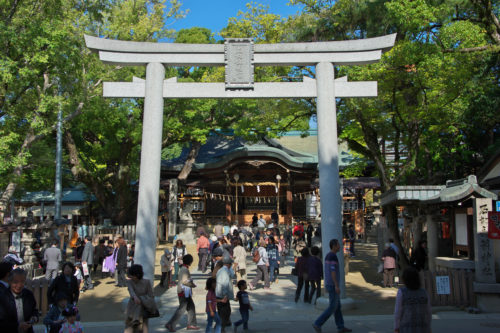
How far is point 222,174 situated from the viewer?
30609 millimetres

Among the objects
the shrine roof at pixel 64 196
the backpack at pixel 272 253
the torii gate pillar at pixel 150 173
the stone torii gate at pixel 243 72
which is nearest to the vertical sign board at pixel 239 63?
the stone torii gate at pixel 243 72

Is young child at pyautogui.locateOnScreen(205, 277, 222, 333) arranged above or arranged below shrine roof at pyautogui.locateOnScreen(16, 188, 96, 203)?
below

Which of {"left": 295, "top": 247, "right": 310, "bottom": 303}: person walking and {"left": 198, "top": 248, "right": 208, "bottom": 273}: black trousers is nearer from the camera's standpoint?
{"left": 295, "top": 247, "right": 310, "bottom": 303}: person walking

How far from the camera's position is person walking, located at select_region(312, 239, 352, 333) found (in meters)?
7.48

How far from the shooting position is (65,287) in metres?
6.54

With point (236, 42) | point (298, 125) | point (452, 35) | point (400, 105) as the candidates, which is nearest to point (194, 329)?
point (236, 42)

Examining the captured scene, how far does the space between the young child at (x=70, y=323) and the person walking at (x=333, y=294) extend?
3.78 metres

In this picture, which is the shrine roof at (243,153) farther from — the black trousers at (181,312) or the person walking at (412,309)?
the person walking at (412,309)

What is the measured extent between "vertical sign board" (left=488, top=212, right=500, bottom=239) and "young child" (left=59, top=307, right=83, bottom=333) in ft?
26.2

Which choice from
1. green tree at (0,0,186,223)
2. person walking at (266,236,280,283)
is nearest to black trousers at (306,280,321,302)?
person walking at (266,236,280,283)

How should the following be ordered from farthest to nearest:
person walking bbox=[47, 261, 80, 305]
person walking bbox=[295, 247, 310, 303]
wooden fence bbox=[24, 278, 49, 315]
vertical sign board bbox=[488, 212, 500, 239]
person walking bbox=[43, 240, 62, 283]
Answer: person walking bbox=[43, 240, 62, 283]
person walking bbox=[295, 247, 310, 303]
wooden fence bbox=[24, 278, 49, 315]
vertical sign board bbox=[488, 212, 500, 239]
person walking bbox=[47, 261, 80, 305]

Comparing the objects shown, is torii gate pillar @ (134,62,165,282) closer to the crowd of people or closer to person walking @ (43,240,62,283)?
the crowd of people

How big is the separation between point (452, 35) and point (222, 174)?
20.5 meters

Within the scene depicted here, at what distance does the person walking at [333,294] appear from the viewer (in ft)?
24.6
